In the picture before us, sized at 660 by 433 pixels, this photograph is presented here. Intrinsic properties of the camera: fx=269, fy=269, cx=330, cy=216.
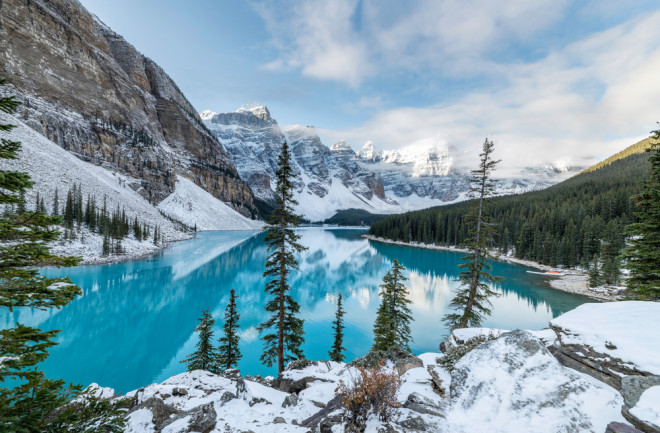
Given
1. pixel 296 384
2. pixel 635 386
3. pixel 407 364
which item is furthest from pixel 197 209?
pixel 635 386

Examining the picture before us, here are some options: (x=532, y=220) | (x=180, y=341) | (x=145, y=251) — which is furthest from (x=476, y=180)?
(x=532, y=220)

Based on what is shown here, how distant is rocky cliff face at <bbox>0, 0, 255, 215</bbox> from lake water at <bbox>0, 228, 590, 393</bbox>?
68.4 metres

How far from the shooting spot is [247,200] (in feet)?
583

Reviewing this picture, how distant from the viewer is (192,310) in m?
29.7

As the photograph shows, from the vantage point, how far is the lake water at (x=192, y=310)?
62.1 ft

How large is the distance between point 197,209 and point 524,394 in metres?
133

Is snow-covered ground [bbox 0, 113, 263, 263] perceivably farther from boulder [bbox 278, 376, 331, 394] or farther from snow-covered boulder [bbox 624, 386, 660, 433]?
snow-covered boulder [bbox 624, 386, 660, 433]

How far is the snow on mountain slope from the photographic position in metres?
112

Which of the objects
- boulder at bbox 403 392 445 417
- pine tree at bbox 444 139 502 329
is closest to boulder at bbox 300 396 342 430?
boulder at bbox 403 392 445 417

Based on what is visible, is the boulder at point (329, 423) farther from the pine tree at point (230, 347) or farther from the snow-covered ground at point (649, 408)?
the pine tree at point (230, 347)

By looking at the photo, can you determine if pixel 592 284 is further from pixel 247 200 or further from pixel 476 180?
pixel 247 200

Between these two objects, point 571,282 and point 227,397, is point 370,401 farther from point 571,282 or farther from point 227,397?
point 571,282

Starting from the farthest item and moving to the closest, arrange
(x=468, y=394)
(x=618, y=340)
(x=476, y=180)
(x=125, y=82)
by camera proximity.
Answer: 1. (x=125, y=82)
2. (x=476, y=180)
3. (x=468, y=394)
4. (x=618, y=340)

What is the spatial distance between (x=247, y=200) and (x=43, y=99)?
10405cm
